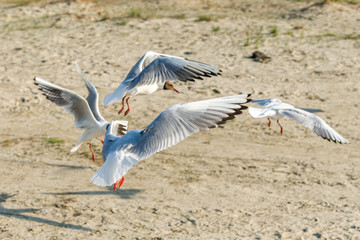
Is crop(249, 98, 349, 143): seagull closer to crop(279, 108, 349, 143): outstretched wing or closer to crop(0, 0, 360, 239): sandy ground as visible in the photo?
crop(279, 108, 349, 143): outstretched wing

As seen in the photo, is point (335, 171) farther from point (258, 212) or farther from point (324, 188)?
point (258, 212)

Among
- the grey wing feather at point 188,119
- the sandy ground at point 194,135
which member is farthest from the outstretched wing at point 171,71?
the sandy ground at point 194,135

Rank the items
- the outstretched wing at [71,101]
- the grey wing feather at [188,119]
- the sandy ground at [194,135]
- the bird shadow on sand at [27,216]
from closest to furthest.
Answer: the grey wing feather at [188,119] < the bird shadow on sand at [27,216] < the sandy ground at [194,135] < the outstretched wing at [71,101]

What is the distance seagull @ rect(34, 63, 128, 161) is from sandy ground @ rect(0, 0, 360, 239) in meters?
0.50

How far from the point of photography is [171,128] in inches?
192

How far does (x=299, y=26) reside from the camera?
39.0ft

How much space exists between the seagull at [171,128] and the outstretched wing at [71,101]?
138 cm

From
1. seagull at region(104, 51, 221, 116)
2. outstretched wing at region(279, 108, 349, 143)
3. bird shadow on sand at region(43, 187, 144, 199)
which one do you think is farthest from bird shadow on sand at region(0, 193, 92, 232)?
outstretched wing at region(279, 108, 349, 143)

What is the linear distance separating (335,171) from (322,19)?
6.31m

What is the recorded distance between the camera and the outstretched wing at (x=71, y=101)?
6.23 m

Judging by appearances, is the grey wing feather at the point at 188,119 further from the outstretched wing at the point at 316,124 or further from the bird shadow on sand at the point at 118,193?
the outstretched wing at the point at 316,124

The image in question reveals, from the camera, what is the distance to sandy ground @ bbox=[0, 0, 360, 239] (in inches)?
223

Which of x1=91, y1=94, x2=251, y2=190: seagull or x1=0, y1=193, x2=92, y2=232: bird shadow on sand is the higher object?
x1=91, y1=94, x2=251, y2=190: seagull

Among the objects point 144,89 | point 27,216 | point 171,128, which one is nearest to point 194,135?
point 144,89
